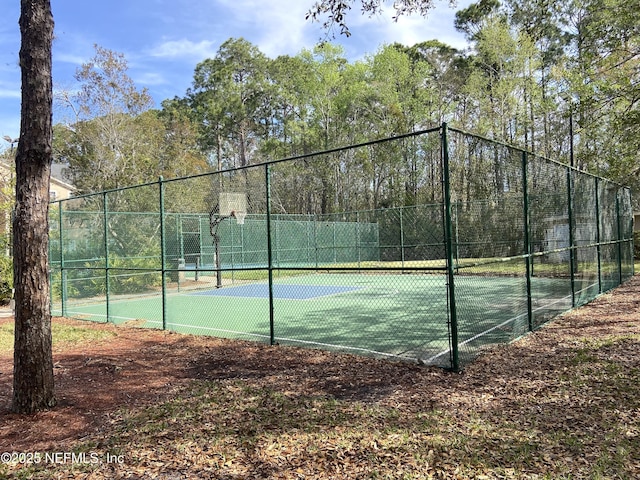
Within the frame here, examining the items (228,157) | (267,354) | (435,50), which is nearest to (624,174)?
(267,354)

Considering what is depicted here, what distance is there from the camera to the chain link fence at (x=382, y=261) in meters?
6.09

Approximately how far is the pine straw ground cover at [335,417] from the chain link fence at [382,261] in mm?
751

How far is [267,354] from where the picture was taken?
562cm

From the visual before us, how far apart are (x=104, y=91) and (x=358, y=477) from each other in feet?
67.4

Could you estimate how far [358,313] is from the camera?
28.9 ft

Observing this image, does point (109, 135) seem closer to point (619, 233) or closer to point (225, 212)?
point (225, 212)

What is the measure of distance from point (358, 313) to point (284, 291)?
475cm

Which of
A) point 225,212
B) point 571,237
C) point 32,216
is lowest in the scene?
point 571,237

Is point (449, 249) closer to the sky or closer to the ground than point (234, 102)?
closer to the ground

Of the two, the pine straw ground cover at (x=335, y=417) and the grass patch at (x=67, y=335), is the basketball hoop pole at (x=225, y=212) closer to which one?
the grass patch at (x=67, y=335)

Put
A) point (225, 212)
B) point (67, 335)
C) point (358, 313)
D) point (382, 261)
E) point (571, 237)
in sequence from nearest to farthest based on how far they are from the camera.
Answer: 1. point (67, 335)
2. point (571, 237)
3. point (358, 313)
4. point (225, 212)
5. point (382, 261)

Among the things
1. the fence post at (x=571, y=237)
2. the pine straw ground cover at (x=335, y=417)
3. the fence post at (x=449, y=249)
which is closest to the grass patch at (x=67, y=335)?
the pine straw ground cover at (x=335, y=417)

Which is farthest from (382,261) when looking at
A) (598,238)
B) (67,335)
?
(67,335)

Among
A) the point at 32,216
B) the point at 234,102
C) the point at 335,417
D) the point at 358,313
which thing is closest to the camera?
the point at 335,417
